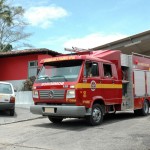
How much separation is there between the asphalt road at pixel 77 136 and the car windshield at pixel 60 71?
1690mm

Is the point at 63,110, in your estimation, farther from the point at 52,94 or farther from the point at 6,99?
the point at 6,99

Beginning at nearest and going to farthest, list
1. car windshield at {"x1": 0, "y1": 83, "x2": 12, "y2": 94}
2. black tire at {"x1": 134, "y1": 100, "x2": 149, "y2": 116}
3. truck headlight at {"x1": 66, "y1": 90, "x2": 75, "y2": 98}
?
truck headlight at {"x1": 66, "y1": 90, "x2": 75, "y2": 98}, black tire at {"x1": 134, "y1": 100, "x2": 149, "y2": 116}, car windshield at {"x1": 0, "y1": 83, "x2": 12, "y2": 94}

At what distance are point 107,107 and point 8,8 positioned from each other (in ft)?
102

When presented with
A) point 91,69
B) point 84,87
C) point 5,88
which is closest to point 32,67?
point 5,88

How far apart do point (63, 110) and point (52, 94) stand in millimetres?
786

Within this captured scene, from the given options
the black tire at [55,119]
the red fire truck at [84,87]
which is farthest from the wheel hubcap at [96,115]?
the black tire at [55,119]

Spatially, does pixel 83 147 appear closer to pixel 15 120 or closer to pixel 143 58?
pixel 15 120

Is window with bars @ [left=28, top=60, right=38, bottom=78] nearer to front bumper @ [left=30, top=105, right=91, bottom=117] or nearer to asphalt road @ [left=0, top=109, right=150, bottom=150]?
asphalt road @ [left=0, top=109, right=150, bottom=150]

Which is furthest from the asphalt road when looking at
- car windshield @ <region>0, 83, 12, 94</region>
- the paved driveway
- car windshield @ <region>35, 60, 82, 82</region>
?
car windshield @ <region>0, 83, 12, 94</region>

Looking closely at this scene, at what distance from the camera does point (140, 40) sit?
2477cm

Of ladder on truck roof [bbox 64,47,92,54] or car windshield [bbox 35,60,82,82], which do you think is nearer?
car windshield [bbox 35,60,82,82]

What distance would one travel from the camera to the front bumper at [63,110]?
39.3ft

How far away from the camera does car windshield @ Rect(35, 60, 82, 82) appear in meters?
12.5

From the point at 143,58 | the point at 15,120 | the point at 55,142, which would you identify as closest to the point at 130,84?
the point at 143,58
